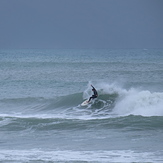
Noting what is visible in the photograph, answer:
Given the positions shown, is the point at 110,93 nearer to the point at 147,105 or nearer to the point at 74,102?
the point at 74,102

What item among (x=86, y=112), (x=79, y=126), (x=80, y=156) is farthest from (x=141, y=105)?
(x=80, y=156)

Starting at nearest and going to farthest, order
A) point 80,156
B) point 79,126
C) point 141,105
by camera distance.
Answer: point 80,156
point 79,126
point 141,105

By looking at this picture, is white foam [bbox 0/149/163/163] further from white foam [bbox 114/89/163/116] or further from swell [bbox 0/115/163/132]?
white foam [bbox 114/89/163/116]

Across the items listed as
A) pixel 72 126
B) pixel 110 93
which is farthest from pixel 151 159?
pixel 110 93

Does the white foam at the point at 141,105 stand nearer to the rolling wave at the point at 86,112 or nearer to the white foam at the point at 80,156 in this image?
the rolling wave at the point at 86,112

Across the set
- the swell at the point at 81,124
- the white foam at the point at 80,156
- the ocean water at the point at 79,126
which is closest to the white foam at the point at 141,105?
the ocean water at the point at 79,126

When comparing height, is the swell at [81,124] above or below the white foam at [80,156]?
above

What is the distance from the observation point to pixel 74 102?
23.6m

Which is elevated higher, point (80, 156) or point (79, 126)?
point (79, 126)

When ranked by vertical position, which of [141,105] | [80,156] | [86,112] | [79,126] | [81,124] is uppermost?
[141,105]

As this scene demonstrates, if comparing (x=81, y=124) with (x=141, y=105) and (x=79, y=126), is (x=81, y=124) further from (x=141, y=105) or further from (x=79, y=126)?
(x=141, y=105)

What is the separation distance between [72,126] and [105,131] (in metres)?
1.71

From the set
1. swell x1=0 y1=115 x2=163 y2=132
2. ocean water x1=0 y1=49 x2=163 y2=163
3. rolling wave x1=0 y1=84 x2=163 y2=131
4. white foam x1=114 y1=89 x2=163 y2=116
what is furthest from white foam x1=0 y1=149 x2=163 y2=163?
white foam x1=114 y1=89 x2=163 y2=116

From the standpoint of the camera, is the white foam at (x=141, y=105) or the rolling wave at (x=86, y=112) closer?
the rolling wave at (x=86, y=112)
